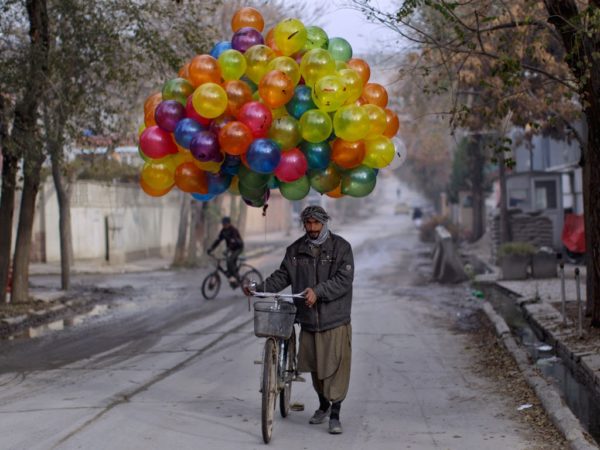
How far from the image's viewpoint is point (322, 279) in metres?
7.79

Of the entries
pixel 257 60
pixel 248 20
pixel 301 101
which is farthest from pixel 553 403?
pixel 248 20

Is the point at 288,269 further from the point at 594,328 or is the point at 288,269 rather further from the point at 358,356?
the point at 594,328

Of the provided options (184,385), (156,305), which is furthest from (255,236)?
(184,385)

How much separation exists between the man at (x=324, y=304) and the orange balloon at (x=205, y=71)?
64.2 inches

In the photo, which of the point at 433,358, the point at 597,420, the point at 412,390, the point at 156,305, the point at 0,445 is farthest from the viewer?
the point at 156,305

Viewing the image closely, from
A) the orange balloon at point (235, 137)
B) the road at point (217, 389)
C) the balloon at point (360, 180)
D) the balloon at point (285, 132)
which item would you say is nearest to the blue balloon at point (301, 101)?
the balloon at point (285, 132)

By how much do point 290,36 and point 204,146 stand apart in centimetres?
135

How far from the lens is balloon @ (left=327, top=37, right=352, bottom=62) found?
8641mm

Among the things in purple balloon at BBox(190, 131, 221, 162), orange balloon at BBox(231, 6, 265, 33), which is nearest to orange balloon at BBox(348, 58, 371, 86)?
orange balloon at BBox(231, 6, 265, 33)

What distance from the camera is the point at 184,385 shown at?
32.2ft

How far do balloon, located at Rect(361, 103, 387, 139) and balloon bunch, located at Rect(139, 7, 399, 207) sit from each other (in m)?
0.01

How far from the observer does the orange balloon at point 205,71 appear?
27.3 ft

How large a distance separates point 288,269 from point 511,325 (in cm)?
879

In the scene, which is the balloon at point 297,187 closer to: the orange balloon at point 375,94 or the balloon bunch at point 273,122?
the balloon bunch at point 273,122
